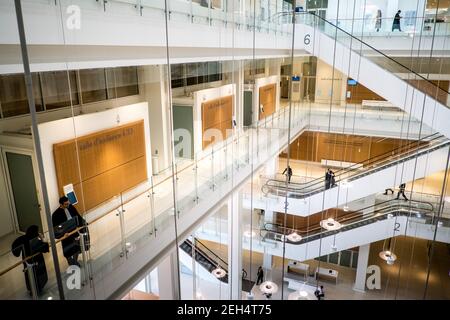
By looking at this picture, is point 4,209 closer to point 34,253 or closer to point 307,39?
point 34,253

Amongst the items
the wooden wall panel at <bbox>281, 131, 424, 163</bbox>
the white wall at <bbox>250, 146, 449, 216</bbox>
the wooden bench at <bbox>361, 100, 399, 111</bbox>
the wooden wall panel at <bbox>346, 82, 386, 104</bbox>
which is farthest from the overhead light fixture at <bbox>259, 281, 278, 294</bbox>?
the wooden wall panel at <bbox>346, 82, 386, 104</bbox>

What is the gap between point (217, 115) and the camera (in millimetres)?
6941

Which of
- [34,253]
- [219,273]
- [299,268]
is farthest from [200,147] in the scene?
[299,268]

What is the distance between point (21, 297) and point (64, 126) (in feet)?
6.08

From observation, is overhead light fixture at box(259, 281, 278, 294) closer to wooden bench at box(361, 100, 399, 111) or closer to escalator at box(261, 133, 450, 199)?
escalator at box(261, 133, 450, 199)

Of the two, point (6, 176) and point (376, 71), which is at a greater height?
point (376, 71)

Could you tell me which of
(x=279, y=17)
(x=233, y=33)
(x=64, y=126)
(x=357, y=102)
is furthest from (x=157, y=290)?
(x=357, y=102)

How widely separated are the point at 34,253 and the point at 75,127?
171 centimetres

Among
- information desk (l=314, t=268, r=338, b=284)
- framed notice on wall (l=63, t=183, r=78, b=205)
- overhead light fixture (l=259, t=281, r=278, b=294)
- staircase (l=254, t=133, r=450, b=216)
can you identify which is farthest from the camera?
information desk (l=314, t=268, r=338, b=284)

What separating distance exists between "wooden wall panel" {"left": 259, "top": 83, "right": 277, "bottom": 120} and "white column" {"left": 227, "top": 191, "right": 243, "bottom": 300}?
3298mm

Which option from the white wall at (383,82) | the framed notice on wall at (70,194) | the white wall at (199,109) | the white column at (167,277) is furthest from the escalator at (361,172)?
the framed notice on wall at (70,194)

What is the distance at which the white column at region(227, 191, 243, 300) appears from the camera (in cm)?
761

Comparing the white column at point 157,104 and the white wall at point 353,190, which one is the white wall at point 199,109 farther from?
the white wall at point 353,190
